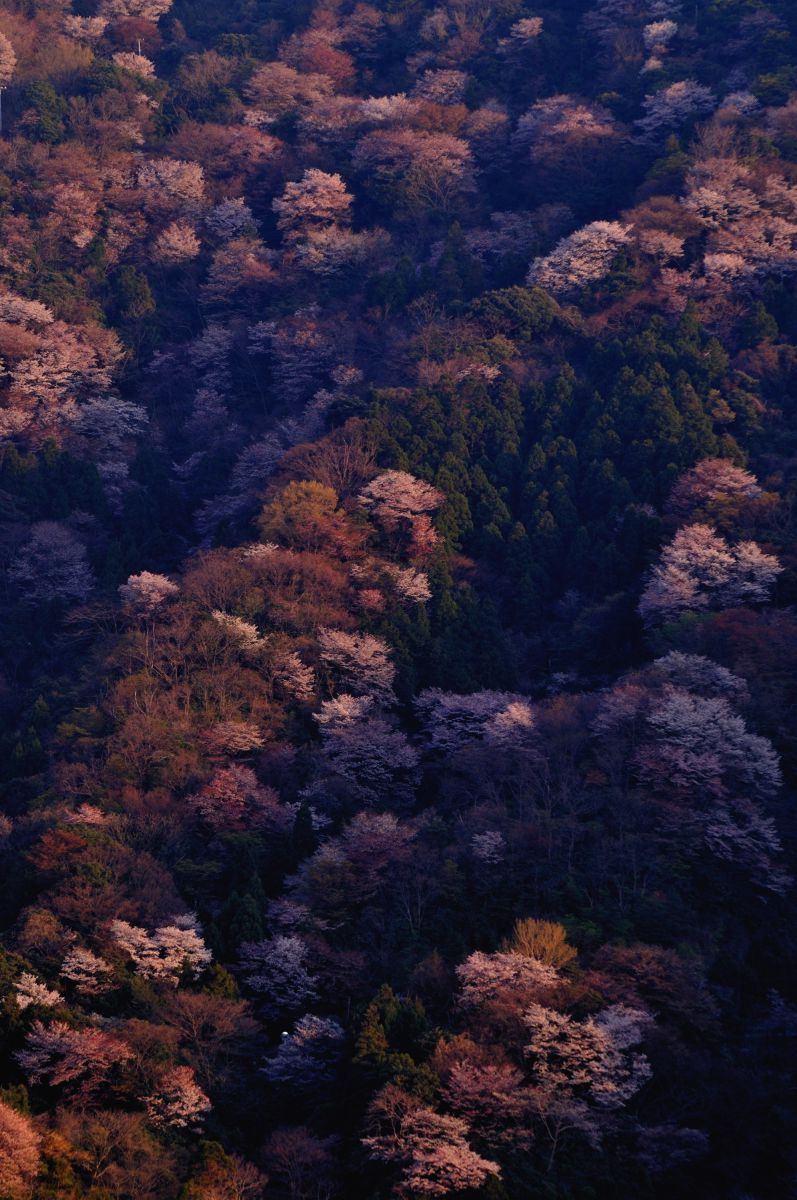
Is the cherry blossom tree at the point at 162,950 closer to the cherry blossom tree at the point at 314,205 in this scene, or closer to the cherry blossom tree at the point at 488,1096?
the cherry blossom tree at the point at 488,1096

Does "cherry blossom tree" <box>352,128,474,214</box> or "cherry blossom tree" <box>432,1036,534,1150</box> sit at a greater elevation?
"cherry blossom tree" <box>352,128,474,214</box>

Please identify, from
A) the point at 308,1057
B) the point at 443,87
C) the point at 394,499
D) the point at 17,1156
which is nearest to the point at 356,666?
the point at 394,499

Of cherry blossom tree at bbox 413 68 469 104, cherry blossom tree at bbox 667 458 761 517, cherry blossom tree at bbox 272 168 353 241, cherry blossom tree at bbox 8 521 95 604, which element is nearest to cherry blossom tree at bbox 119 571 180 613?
cherry blossom tree at bbox 8 521 95 604

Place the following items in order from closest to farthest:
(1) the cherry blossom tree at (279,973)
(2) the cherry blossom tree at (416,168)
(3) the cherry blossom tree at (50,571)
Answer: (1) the cherry blossom tree at (279,973), (3) the cherry blossom tree at (50,571), (2) the cherry blossom tree at (416,168)

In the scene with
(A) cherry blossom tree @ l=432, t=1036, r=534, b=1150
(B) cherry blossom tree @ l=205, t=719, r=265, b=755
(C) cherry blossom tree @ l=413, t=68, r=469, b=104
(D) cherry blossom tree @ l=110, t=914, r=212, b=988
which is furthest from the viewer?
(C) cherry blossom tree @ l=413, t=68, r=469, b=104

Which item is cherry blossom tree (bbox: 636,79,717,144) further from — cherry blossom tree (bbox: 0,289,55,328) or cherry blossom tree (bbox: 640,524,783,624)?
cherry blossom tree (bbox: 640,524,783,624)

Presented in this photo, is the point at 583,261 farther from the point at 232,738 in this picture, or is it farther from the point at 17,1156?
the point at 17,1156

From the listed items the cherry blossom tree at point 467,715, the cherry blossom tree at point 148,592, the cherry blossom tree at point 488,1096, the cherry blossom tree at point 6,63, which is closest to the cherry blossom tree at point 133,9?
the cherry blossom tree at point 6,63
